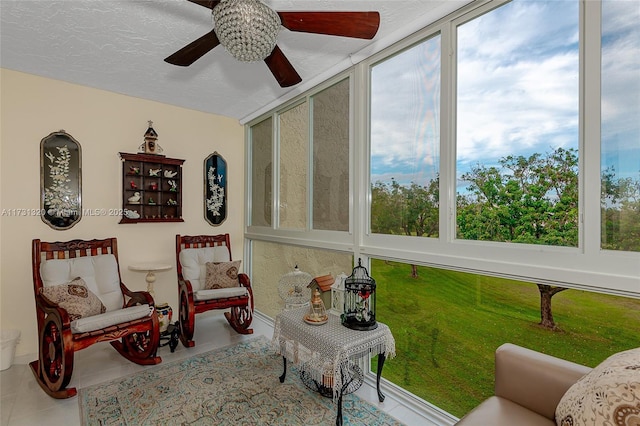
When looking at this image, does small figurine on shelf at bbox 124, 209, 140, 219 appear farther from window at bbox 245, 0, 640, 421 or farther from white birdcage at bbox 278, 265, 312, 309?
window at bbox 245, 0, 640, 421

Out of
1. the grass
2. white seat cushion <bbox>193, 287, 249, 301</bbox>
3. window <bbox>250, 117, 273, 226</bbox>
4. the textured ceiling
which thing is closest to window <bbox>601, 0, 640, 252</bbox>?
the grass

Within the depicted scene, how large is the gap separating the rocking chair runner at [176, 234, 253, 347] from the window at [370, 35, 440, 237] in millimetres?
1782

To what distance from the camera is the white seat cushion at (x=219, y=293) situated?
3.19 m

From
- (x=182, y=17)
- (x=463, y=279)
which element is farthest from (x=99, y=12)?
(x=463, y=279)

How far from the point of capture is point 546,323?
1.79m

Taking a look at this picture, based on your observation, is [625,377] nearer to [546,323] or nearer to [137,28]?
[546,323]

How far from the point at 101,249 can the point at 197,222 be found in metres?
1.13

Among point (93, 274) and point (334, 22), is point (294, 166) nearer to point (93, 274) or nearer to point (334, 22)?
point (334, 22)

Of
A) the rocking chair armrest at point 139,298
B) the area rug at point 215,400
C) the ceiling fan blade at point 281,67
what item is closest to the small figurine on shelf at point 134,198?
the rocking chair armrest at point 139,298

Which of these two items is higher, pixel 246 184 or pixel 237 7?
pixel 237 7

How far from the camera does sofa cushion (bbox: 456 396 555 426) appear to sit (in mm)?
1291

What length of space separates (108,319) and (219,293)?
3.32 ft

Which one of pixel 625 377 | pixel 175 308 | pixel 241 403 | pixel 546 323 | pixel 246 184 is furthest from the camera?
pixel 246 184

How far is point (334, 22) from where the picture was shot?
4.84 ft
